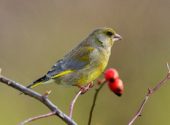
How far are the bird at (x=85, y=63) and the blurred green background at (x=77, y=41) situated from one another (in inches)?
106

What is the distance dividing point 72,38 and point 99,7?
2.02 feet

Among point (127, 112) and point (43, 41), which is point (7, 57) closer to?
point (43, 41)

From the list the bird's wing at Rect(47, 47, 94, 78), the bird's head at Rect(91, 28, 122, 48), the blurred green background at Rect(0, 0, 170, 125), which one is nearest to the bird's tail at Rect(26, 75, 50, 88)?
the bird's wing at Rect(47, 47, 94, 78)

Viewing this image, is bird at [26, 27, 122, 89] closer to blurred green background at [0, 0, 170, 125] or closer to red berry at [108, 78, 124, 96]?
red berry at [108, 78, 124, 96]

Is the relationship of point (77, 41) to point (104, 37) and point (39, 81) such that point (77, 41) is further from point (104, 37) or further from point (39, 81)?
point (39, 81)

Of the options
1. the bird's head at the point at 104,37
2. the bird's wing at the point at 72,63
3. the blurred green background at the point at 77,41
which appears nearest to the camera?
the bird's wing at the point at 72,63

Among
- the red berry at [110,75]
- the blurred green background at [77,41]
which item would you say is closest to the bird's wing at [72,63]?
the red berry at [110,75]

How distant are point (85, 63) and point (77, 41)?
4.44m

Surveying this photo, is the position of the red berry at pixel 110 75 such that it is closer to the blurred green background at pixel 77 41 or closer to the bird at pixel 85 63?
the bird at pixel 85 63

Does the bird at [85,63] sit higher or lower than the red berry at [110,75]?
lower

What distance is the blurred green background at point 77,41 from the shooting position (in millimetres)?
8680

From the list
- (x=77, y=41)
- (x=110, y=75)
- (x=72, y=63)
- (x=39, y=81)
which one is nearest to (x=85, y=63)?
(x=72, y=63)

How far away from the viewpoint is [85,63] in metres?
5.46

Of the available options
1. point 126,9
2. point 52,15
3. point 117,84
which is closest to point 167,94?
point 126,9
